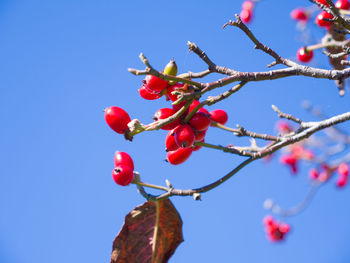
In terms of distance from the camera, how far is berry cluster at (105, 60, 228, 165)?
63.9 inches

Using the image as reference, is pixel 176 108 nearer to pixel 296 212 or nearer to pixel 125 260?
pixel 125 260

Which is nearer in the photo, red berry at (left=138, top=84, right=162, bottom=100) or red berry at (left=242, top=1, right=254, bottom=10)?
red berry at (left=138, top=84, right=162, bottom=100)

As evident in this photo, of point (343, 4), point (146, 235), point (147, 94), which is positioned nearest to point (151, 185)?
point (146, 235)

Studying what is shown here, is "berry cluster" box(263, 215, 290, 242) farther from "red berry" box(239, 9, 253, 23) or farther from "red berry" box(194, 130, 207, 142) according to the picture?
"red berry" box(194, 130, 207, 142)

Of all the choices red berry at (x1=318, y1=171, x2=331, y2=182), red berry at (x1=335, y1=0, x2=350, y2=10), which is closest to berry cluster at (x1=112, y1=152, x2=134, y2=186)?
red berry at (x1=335, y1=0, x2=350, y2=10)

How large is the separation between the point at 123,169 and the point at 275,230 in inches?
183

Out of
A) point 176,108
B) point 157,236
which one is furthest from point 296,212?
point 176,108

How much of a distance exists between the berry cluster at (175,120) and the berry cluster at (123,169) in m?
0.16

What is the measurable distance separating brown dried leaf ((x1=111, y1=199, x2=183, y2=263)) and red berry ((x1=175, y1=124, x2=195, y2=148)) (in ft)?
1.30

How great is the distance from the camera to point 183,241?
199 cm

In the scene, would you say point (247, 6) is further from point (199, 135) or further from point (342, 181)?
point (199, 135)

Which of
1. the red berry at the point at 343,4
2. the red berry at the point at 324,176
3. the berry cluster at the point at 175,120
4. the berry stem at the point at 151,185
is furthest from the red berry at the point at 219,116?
the red berry at the point at 324,176

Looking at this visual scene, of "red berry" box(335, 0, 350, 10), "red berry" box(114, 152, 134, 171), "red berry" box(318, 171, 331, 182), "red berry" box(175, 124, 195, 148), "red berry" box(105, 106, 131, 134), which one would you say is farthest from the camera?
"red berry" box(318, 171, 331, 182)

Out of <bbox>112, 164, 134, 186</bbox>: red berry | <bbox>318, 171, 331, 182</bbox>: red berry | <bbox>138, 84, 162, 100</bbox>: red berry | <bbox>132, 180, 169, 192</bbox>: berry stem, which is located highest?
<bbox>318, 171, 331, 182</bbox>: red berry
